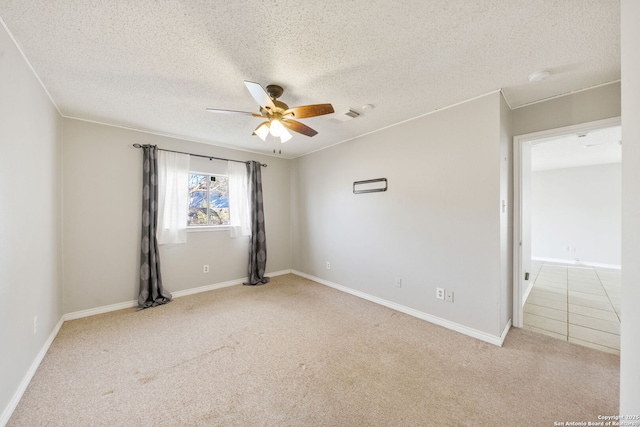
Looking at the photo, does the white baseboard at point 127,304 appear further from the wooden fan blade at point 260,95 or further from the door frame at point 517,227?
the door frame at point 517,227

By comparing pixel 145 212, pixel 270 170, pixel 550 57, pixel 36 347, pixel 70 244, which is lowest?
pixel 36 347

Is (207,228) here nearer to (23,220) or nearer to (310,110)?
(23,220)

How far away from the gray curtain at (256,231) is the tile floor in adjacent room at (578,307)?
12.6 feet

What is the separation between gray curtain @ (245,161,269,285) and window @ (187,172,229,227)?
46cm

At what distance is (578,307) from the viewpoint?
3223 mm

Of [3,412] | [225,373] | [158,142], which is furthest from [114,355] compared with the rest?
[158,142]

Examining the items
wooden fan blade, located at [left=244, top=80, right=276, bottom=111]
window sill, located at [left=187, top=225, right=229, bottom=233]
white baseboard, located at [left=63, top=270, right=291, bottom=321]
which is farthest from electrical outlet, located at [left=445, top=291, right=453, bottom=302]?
window sill, located at [left=187, top=225, right=229, bottom=233]

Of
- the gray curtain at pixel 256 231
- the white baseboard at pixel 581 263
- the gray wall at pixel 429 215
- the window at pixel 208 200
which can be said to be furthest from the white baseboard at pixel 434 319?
the white baseboard at pixel 581 263

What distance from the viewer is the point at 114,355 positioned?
7.18ft

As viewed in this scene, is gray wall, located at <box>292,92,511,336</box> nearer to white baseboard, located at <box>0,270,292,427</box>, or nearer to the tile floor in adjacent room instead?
the tile floor in adjacent room

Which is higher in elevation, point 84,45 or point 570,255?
point 84,45

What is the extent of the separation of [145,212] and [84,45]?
2.18m

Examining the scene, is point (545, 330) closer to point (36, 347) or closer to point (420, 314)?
point (420, 314)

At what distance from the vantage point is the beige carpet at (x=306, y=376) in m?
1.55
